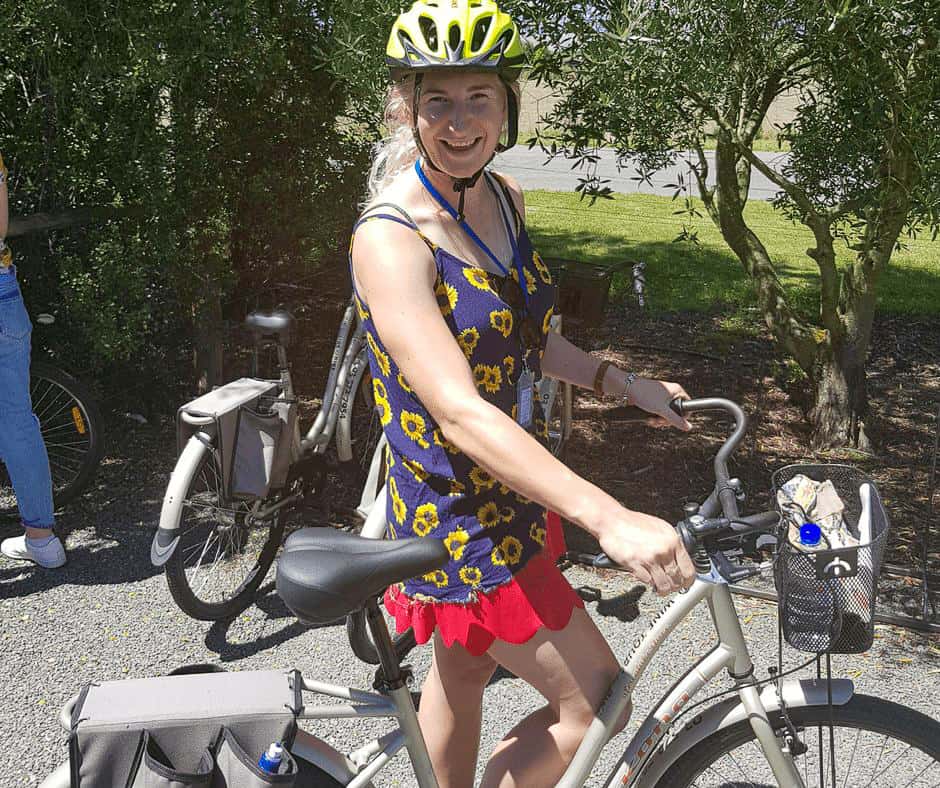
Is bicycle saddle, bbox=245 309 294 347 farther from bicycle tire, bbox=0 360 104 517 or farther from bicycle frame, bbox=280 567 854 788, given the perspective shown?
bicycle frame, bbox=280 567 854 788

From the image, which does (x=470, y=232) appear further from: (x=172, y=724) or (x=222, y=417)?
(x=222, y=417)

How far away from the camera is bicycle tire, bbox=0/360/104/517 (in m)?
5.26

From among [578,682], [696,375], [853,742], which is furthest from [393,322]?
[696,375]

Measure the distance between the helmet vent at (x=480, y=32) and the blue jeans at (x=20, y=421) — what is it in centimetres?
294

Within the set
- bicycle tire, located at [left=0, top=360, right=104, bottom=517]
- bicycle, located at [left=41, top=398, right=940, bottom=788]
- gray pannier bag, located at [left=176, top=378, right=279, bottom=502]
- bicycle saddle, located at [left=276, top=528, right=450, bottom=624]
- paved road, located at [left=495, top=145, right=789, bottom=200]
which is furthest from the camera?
paved road, located at [left=495, top=145, right=789, bottom=200]

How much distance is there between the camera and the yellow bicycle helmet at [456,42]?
87.9 inches

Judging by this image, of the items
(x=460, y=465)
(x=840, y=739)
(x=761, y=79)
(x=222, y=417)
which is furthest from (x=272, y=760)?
(x=761, y=79)

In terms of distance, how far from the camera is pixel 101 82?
519 cm

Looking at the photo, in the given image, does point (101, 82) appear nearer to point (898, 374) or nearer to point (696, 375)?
point (696, 375)

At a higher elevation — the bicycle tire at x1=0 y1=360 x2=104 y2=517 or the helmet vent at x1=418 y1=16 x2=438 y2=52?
the helmet vent at x1=418 y1=16 x2=438 y2=52

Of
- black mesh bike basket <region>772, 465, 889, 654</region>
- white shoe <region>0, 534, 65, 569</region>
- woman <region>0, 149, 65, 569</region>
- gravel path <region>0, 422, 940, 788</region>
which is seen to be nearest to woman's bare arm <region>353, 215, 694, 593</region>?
black mesh bike basket <region>772, 465, 889, 654</region>

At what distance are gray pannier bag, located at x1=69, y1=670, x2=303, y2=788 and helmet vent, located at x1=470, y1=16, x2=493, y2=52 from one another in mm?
1309

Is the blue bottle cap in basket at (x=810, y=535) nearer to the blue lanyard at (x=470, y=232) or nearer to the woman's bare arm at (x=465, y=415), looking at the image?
the woman's bare arm at (x=465, y=415)

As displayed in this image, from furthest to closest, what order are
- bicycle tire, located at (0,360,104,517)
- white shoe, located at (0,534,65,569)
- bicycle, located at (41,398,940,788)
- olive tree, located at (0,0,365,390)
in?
bicycle tire, located at (0,360,104,517) → olive tree, located at (0,0,365,390) → white shoe, located at (0,534,65,569) → bicycle, located at (41,398,940,788)
